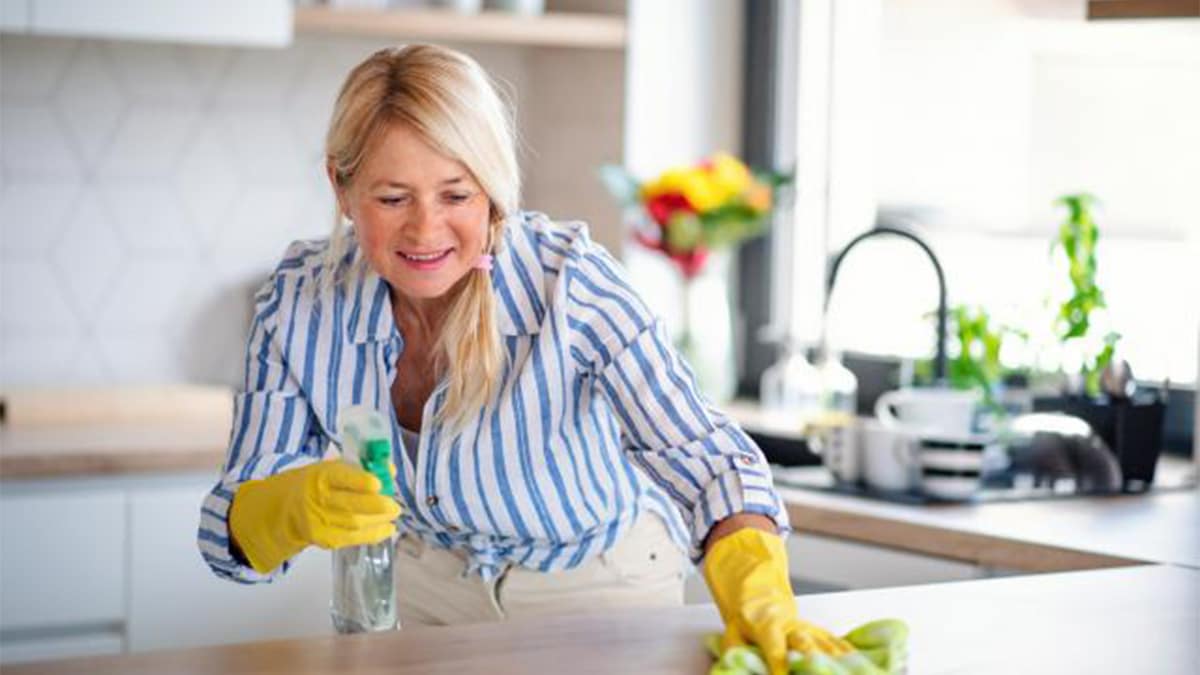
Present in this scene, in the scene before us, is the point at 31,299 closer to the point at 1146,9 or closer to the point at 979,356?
the point at 979,356

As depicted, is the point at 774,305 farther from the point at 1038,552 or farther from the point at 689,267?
the point at 1038,552

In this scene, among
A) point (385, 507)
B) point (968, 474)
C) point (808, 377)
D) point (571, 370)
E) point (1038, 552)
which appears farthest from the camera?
point (808, 377)

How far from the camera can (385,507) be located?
1935 millimetres

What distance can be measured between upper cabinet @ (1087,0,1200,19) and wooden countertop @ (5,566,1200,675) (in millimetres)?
1078

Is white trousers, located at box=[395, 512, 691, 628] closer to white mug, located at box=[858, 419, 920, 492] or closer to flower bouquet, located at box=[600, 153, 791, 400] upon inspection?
white mug, located at box=[858, 419, 920, 492]

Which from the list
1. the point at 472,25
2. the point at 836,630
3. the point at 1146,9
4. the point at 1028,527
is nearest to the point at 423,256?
the point at 836,630

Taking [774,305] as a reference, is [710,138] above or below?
above

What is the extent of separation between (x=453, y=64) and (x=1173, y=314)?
1864 mm

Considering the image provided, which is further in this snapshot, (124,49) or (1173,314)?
(124,49)

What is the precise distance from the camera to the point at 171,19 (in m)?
3.46

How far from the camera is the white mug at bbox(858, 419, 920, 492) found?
10.00 ft

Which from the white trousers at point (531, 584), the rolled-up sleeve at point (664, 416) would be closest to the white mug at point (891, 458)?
the white trousers at point (531, 584)

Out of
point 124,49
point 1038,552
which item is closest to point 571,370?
point 1038,552

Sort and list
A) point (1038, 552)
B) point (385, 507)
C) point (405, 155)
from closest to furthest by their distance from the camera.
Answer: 1. point (385, 507)
2. point (405, 155)
3. point (1038, 552)
